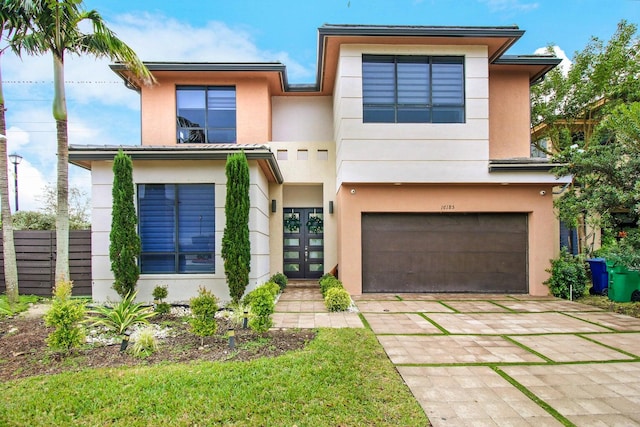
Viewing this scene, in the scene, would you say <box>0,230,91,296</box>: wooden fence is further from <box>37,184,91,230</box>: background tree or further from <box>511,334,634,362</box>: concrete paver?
<box>511,334,634,362</box>: concrete paver

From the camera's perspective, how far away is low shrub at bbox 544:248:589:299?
862cm

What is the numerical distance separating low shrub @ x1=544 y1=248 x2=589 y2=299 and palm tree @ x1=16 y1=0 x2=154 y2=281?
11.9 m

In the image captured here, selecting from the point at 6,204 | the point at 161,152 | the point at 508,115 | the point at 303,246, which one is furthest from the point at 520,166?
the point at 6,204

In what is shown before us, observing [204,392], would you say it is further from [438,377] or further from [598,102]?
[598,102]

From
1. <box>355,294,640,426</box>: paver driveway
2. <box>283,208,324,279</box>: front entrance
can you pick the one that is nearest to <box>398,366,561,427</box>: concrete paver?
<box>355,294,640,426</box>: paver driveway

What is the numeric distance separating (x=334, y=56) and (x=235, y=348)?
26.8 feet

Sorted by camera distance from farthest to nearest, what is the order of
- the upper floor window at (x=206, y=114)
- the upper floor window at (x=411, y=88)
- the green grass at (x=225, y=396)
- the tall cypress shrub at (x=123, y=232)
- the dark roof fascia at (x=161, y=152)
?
1. the upper floor window at (x=206, y=114)
2. the upper floor window at (x=411, y=88)
3. the dark roof fascia at (x=161, y=152)
4. the tall cypress shrub at (x=123, y=232)
5. the green grass at (x=225, y=396)

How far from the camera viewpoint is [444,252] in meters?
9.44

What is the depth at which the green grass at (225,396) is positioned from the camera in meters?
3.00

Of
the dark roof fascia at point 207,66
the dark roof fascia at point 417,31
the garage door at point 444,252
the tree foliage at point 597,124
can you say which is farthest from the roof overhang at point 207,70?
the tree foliage at point 597,124

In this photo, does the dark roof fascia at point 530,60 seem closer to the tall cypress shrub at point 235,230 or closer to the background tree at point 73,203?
the tall cypress shrub at point 235,230

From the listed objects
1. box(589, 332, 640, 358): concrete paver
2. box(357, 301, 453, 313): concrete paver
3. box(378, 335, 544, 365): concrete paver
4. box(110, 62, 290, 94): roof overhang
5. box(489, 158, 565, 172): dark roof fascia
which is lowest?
box(357, 301, 453, 313): concrete paver

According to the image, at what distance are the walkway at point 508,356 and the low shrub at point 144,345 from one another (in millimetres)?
2188

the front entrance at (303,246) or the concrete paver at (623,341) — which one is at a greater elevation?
the front entrance at (303,246)
